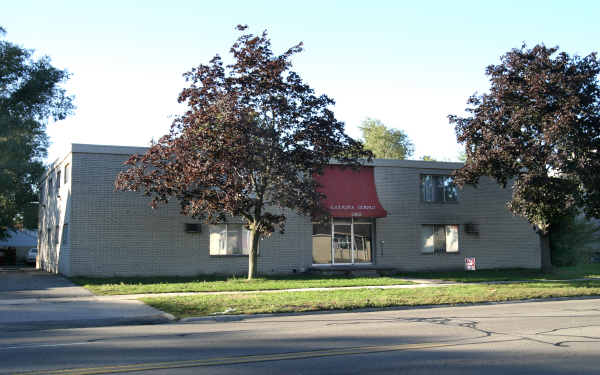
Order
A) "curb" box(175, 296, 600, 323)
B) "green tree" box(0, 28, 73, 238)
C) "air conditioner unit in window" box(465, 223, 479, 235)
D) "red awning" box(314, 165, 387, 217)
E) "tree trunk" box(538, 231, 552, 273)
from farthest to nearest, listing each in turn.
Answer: "green tree" box(0, 28, 73, 238)
"air conditioner unit in window" box(465, 223, 479, 235)
"tree trunk" box(538, 231, 552, 273)
"red awning" box(314, 165, 387, 217)
"curb" box(175, 296, 600, 323)

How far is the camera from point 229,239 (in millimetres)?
25141

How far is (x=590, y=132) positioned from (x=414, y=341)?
1726 cm

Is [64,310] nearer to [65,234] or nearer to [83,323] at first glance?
[83,323]

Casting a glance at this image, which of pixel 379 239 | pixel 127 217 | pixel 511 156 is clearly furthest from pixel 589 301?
pixel 127 217

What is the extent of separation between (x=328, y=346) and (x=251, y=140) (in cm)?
1118

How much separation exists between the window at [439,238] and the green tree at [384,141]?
34461 mm

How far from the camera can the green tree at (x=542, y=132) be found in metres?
22.2

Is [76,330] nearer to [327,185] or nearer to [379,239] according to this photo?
[327,185]

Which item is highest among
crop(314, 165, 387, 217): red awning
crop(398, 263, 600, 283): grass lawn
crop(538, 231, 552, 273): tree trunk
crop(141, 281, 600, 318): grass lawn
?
crop(314, 165, 387, 217): red awning

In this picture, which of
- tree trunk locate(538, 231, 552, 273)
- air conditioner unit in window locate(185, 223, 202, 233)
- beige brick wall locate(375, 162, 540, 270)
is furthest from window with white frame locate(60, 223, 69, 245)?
tree trunk locate(538, 231, 552, 273)

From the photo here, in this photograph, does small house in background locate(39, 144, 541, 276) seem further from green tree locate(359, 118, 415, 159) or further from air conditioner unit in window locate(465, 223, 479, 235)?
green tree locate(359, 118, 415, 159)

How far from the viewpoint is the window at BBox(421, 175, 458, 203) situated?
28.1 meters

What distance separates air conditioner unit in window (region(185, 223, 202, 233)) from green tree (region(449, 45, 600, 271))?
11445mm

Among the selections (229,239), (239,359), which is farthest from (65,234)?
(239,359)
